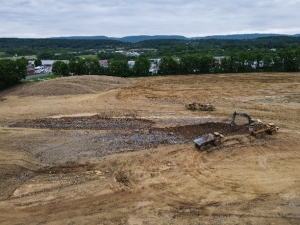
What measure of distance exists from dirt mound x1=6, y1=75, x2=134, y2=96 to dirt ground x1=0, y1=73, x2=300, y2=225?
3.20m

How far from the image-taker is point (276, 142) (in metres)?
17.0

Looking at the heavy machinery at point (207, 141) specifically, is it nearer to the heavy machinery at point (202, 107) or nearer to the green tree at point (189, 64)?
the heavy machinery at point (202, 107)

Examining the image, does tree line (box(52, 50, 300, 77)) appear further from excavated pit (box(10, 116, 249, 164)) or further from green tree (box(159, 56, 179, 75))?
excavated pit (box(10, 116, 249, 164))

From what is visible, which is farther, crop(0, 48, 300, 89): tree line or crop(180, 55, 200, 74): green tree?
crop(180, 55, 200, 74): green tree

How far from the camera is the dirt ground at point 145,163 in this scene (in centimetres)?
1109

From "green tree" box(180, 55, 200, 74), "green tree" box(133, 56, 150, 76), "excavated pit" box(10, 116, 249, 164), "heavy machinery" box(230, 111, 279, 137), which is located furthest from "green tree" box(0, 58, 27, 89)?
"heavy machinery" box(230, 111, 279, 137)

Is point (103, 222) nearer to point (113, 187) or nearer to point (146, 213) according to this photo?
point (146, 213)

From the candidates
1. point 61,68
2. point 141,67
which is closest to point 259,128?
point 141,67

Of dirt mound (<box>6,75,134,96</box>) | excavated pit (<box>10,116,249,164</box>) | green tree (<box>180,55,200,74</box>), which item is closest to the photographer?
excavated pit (<box>10,116,249,164</box>)

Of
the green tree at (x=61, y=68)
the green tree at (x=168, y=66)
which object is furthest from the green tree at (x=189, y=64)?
the green tree at (x=61, y=68)

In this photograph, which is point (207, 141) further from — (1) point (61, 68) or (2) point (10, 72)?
(1) point (61, 68)

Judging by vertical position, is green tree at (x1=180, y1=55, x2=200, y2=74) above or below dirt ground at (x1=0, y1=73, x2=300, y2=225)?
above

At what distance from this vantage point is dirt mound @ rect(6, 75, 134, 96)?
30656 millimetres

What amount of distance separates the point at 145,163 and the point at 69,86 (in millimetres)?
19254
